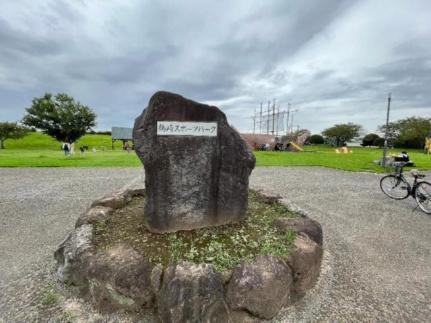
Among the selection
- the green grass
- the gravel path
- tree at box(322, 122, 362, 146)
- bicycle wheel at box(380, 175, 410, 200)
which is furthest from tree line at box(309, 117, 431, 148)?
the gravel path

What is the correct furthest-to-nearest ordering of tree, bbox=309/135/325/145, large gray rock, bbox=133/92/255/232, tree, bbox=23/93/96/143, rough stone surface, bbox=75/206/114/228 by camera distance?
tree, bbox=309/135/325/145
tree, bbox=23/93/96/143
rough stone surface, bbox=75/206/114/228
large gray rock, bbox=133/92/255/232

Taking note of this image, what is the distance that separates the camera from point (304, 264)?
2.57 m

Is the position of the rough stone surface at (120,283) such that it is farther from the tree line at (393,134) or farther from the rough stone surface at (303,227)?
the tree line at (393,134)

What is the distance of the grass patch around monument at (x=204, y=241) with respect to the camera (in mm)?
2513

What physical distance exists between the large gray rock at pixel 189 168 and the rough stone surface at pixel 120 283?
75cm

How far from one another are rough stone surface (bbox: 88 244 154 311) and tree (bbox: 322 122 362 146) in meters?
62.1

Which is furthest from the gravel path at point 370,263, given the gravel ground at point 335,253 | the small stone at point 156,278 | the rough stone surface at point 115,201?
the rough stone surface at point 115,201

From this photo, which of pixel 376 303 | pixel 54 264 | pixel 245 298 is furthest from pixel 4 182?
pixel 376 303

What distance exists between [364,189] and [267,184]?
2.96 metres

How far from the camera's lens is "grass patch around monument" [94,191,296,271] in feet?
8.25

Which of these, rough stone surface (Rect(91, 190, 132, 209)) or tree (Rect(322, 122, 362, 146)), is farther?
tree (Rect(322, 122, 362, 146))

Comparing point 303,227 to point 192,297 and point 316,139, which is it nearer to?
point 192,297

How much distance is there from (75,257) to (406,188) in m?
7.18

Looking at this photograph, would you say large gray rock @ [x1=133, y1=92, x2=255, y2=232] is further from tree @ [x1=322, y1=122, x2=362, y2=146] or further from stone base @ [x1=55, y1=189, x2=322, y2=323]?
tree @ [x1=322, y1=122, x2=362, y2=146]
